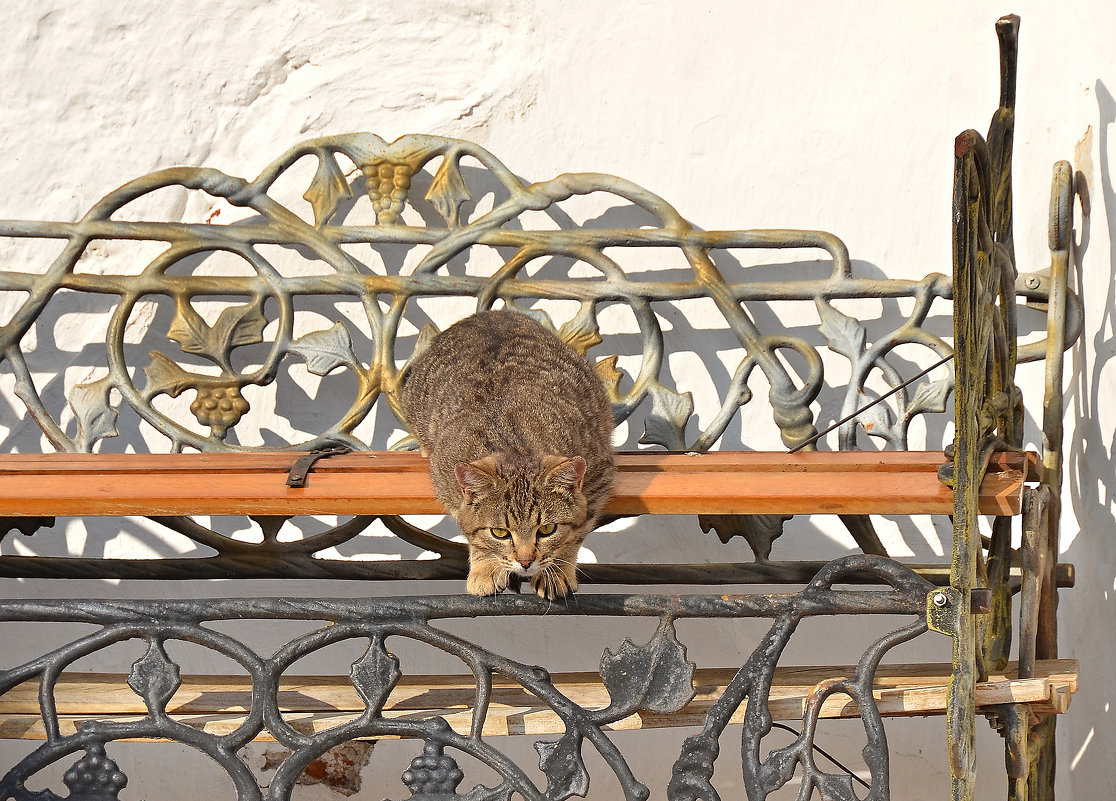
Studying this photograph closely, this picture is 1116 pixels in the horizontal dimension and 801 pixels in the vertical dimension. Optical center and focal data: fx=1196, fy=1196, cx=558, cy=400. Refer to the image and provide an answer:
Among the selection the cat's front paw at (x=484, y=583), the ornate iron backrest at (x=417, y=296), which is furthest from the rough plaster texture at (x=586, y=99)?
the cat's front paw at (x=484, y=583)

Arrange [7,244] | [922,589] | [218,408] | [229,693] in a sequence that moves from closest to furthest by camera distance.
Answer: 1. [922,589]
2. [229,693]
3. [218,408]
4. [7,244]

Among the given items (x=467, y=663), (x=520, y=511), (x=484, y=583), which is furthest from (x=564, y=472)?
(x=467, y=663)

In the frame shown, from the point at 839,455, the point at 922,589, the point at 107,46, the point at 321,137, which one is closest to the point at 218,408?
the point at 321,137

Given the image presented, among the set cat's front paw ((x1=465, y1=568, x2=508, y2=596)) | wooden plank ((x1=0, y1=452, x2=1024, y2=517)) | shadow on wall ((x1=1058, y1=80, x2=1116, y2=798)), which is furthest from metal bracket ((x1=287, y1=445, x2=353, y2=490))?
shadow on wall ((x1=1058, y1=80, x2=1116, y2=798))

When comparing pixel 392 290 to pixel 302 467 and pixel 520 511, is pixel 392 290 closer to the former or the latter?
→ pixel 302 467

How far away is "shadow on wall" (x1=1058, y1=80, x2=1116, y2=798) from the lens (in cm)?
219

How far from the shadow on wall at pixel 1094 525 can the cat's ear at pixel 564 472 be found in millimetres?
1007

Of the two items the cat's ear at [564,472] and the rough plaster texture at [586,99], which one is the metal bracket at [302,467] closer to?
the cat's ear at [564,472]

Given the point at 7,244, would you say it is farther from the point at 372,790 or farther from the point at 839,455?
A: the point at 839,455

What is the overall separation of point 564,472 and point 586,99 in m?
1.10

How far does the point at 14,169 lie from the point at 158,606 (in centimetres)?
133

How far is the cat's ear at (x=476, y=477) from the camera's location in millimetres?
1849

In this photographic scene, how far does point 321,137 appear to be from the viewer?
2531 mm

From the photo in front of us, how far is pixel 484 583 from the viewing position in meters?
1.86
